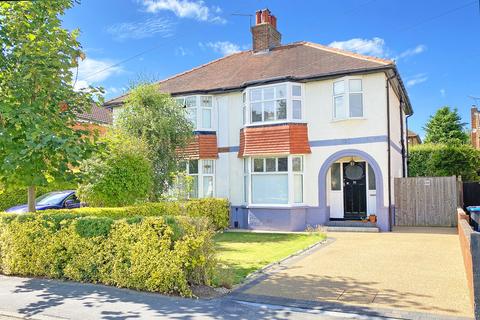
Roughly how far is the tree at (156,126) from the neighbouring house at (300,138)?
197 cm

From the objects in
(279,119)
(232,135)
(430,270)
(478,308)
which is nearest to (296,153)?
(279,119)

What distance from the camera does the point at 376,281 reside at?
312 inches

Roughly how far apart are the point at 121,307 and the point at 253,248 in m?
6.07

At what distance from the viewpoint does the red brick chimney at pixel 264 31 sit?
67.4 feet

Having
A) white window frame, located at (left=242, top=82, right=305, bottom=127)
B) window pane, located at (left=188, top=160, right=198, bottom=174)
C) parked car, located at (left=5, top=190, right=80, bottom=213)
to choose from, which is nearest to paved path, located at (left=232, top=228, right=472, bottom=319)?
white window frame, located at (left=242, top=82, right=305, bottom=127)

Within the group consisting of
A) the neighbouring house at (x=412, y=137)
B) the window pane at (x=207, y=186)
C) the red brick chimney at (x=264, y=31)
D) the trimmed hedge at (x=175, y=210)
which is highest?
the red brick chimney at (x=264, y=31)

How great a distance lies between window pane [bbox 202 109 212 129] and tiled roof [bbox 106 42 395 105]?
0.95 metres

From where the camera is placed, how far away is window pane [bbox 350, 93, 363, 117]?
1576 cm

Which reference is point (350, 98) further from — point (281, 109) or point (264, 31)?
point (264, 31)

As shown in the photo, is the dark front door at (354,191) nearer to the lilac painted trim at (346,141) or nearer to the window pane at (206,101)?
the lilac painted trim at (346,141)

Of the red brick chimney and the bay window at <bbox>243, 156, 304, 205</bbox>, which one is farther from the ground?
the red brick chimney

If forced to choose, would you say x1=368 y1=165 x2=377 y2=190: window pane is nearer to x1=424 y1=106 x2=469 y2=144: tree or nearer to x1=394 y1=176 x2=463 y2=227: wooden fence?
x1=394 y1=176 x2=463 y2=227: wooden fence

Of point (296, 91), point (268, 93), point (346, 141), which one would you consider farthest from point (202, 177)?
point (346, 141)

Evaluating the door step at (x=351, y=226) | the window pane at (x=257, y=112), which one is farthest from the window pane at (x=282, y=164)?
the door step at (x=351, y=226)
